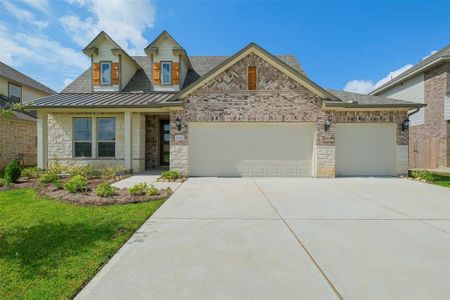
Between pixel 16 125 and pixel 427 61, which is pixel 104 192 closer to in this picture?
pixel 16 125

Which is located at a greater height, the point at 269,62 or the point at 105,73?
the point at 105,73

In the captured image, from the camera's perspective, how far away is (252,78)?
35.7ft

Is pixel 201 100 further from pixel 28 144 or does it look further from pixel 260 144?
pixel 28 144

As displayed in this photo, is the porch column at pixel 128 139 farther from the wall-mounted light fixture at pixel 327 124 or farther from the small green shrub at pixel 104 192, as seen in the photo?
the wall-mounted light fixture at pixel 327 124

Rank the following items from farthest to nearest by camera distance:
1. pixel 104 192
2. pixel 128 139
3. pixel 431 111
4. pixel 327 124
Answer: pixel 431 111 → pixel 128 139 → pixel 327 124 → pixel 104 192

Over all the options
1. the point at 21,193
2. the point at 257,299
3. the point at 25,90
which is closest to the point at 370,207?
the point at 257,299

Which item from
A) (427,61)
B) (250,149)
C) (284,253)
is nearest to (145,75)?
(250,149)

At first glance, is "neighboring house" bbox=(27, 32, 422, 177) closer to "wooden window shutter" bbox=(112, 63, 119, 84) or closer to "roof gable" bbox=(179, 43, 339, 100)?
"roof gable" bbox=(179, 43, 339, 100)

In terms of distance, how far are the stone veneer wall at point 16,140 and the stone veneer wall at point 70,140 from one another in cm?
442

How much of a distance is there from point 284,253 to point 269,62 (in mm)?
9260

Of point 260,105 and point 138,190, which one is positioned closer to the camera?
point 138,190

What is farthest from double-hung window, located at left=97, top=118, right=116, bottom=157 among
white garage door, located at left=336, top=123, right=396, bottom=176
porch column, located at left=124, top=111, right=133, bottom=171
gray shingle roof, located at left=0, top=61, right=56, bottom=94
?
gray shingle roof, located at left=0, top=61, right=56, bottom=94

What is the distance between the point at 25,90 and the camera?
2012 centimetres

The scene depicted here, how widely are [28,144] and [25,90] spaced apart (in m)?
7.18
